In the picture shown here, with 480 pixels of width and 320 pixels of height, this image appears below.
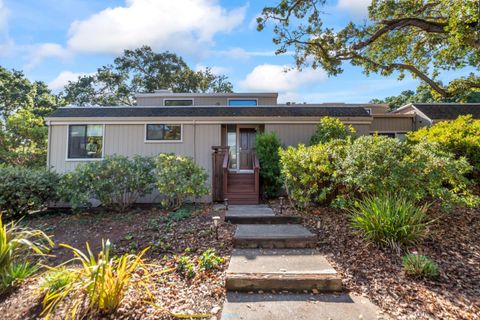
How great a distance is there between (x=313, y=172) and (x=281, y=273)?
114 inches

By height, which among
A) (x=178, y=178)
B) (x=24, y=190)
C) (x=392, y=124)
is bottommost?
(x=24, y=190)

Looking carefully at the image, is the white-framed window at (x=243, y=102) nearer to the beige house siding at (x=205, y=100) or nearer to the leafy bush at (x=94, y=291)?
the beige house siding at (x=205, y=100)

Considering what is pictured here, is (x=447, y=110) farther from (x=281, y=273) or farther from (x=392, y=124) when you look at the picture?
(x=281, y=273)

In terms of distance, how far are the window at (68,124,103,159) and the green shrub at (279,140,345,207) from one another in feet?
22.5

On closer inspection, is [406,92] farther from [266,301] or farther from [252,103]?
[266,301]

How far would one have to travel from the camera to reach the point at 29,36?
7.76 meters

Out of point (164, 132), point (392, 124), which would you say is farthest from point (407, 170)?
point (392, 124)

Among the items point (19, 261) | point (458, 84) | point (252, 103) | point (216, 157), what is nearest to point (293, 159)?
point (216, 157)

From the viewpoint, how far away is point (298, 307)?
2619 millimetres

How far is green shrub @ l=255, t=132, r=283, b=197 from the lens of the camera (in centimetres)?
788

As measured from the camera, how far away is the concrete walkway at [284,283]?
2.53m

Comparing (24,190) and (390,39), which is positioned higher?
(390,39)

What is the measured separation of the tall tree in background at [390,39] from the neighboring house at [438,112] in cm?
216

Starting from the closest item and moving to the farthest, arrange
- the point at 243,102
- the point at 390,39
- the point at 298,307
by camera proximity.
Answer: the point at 298,307
the point at 390,39
the point at 243,102
